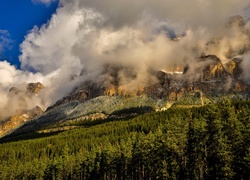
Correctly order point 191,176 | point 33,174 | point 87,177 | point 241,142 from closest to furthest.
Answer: point 241,142 < point 191,176 < point 87,177 < point 33,174

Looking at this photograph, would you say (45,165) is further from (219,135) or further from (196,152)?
(219,135)

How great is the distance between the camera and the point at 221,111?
70688 millimetres

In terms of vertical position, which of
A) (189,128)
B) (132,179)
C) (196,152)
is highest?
(189,128)

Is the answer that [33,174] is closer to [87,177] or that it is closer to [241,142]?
[87,177]

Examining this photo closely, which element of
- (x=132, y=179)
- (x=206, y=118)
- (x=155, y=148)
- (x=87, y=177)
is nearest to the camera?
(x=206, y=118)

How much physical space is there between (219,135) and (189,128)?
12.9 meters

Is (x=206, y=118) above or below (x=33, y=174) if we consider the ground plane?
above

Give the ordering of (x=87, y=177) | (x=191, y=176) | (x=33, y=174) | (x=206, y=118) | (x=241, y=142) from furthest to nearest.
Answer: (x=33, y=174) → (x=87, y=177) → (x=191, y=176) → (x=206, y=118) → (x=241, y=142)

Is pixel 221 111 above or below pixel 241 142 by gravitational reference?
above

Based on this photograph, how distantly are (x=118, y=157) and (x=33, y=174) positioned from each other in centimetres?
5079

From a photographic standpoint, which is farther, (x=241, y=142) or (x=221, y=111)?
(x=221, y=111)

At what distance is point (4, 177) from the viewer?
152 metres

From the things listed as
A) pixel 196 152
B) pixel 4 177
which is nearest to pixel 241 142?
pixel 196 152

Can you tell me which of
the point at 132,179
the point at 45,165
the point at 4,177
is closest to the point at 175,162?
the point at 132,179
